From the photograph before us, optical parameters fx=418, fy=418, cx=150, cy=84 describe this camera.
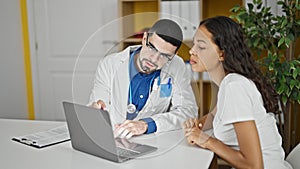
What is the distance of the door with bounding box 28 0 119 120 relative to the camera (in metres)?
3.74

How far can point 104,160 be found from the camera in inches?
54.7

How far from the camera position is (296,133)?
3027 millimetres

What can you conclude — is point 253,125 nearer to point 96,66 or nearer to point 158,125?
point 158,125

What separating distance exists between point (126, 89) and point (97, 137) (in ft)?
0.61

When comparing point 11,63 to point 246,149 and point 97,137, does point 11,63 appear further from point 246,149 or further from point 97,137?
point 246,149

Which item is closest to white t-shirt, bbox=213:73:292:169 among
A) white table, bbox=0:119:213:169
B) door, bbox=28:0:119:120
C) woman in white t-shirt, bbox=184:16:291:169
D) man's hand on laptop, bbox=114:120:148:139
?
woman in white t-shirt, bbox=184:16:291:169

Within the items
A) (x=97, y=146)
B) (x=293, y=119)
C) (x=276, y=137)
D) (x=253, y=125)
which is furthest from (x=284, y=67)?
(x=97, y=146)

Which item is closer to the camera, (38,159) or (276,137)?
(38,159)

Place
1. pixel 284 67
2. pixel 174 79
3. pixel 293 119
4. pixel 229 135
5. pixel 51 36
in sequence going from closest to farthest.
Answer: pixel 174 79, pixel 229 135, pixel 284 67, pixel 293 119, pixel 51 36

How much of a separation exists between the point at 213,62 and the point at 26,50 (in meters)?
2.89

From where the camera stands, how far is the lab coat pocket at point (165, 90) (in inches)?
53.6

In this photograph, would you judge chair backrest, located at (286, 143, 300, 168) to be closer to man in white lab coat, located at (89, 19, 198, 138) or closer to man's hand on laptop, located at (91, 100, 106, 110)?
man in white lab coat, located at (89, 19, 198, 138)

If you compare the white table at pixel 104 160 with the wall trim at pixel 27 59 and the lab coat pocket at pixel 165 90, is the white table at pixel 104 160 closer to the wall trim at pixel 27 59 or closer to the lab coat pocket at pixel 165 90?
the lab coat pocket at pixel 165 90

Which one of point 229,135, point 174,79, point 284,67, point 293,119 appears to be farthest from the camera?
point 293,119
